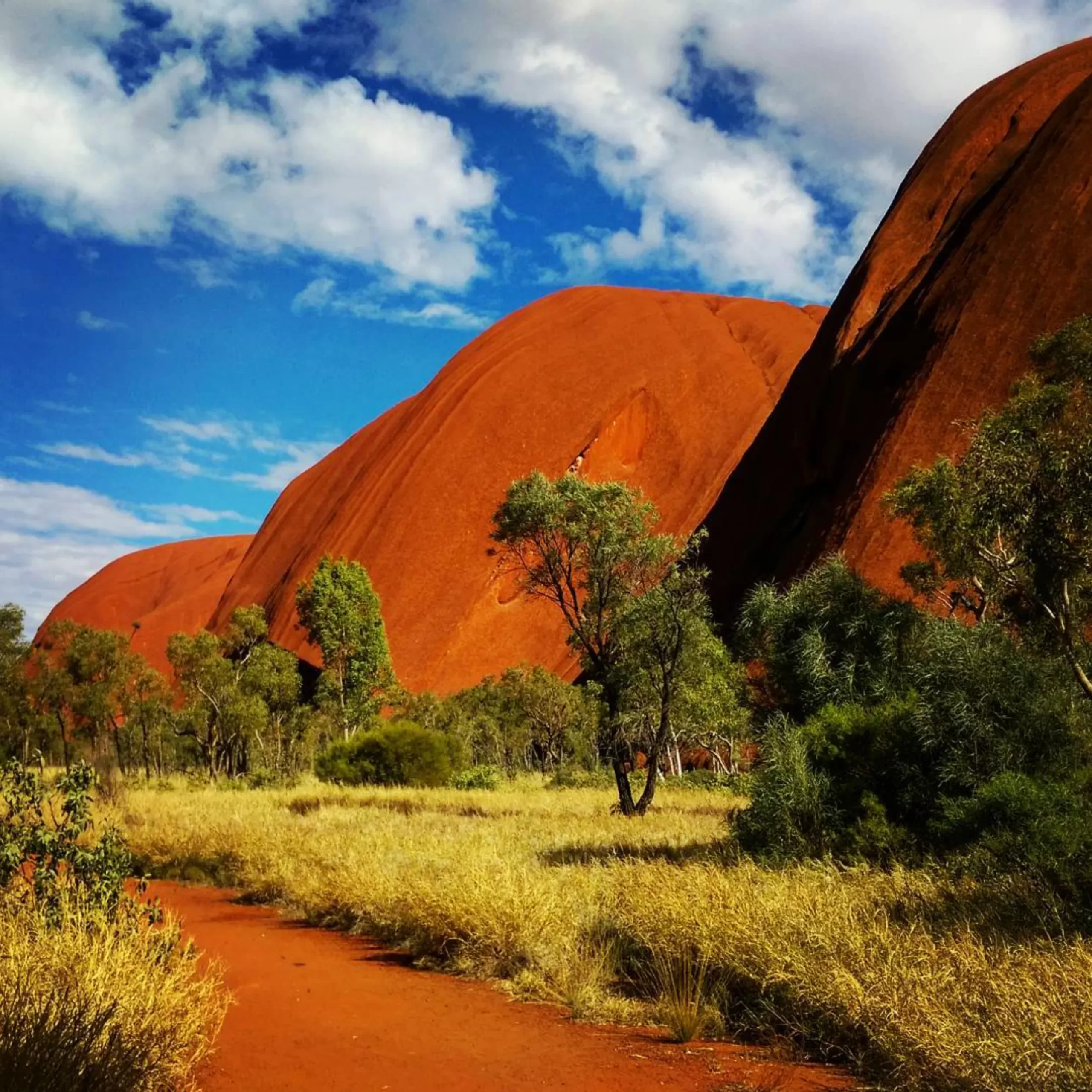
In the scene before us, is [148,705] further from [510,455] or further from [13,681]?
Result: [510,455]

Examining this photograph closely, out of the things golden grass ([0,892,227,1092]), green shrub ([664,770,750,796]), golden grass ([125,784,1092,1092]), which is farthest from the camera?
green shrub ([664,770,750,796])

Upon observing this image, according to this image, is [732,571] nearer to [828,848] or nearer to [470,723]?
[470,723]

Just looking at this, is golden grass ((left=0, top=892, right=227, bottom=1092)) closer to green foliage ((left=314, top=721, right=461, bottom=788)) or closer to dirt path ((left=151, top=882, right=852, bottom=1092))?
dirt path ((left=151, top=882, right=852, bottom=1092))

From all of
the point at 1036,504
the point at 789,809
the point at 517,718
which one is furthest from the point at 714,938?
the point at 517,718

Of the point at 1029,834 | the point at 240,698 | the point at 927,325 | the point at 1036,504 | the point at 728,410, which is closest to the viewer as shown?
the point at 1036,504

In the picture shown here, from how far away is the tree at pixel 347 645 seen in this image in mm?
39438

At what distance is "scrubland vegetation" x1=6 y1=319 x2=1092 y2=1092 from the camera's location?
492cm

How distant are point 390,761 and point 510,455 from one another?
3733 cm

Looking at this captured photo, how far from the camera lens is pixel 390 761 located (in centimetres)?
2580

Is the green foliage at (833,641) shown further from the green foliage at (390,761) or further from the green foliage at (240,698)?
the green foliage at (240,698)

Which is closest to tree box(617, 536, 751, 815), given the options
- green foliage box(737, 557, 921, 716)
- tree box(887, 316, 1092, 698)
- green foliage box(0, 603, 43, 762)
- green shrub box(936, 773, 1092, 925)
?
green foliage box(737, 557, 921, 716)

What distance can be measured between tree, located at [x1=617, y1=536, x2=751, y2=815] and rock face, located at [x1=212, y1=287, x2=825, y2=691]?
33723 millimetres

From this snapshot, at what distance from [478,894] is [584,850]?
14.7 feet

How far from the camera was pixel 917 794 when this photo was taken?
904 cm
